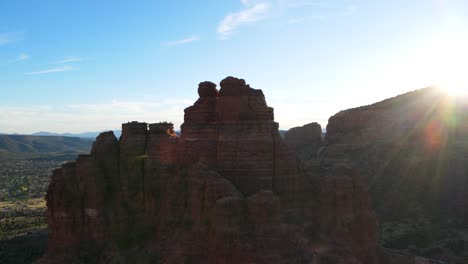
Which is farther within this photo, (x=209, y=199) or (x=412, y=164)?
(x=412, y=164)

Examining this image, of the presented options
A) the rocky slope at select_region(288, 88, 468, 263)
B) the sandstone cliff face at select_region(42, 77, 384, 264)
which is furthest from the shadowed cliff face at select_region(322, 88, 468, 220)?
the sandstone cliff face at select_region(42, 77, 384, 264)

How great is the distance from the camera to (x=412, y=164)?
74938 mm

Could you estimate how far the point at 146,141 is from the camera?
30.9 m

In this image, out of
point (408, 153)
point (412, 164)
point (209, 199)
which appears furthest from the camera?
point (408, 153)

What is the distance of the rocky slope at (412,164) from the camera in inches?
2228

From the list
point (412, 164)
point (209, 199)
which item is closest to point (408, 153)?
point (412, 164)

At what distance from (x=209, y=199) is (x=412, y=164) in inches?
2380

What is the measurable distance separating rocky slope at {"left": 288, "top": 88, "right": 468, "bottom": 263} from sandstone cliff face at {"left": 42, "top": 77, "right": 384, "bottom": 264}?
1939 cm

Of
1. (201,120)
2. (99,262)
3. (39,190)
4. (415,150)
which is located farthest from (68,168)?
(39,190)

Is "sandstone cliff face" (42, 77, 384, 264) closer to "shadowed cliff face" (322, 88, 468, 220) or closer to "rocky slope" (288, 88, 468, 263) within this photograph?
"rocky slope" (288, 88, 468, 263)

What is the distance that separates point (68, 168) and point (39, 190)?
11441 centimetres

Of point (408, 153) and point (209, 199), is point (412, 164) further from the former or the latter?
point (209, 199)

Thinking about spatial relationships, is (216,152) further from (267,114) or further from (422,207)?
(422,207)

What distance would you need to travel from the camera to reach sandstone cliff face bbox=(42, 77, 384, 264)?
22.7 meters
